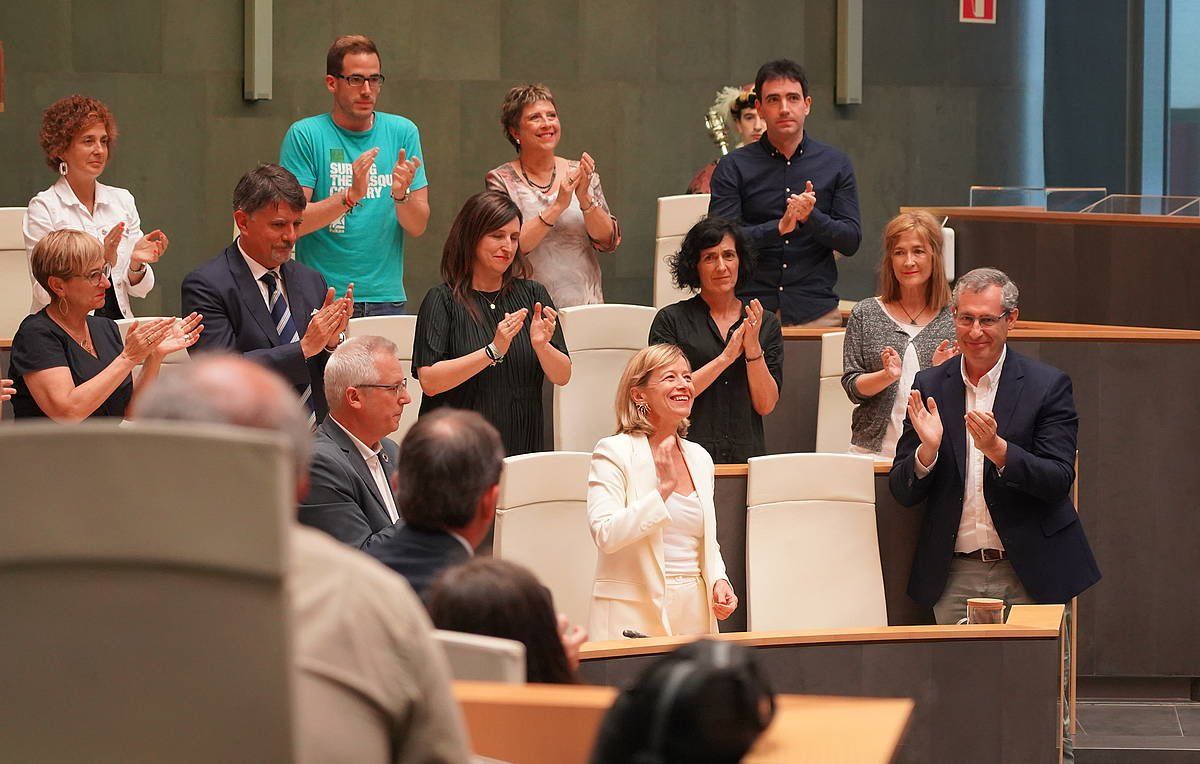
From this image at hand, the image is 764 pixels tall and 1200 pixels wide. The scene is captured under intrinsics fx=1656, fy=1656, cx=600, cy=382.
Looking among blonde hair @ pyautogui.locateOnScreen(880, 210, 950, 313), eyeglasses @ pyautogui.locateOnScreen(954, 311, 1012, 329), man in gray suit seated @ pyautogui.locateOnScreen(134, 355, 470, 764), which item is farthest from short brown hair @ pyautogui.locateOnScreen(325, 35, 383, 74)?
man in gray suit seated @ pyautogui.locateOnScreen(134, 355, 470, 764)

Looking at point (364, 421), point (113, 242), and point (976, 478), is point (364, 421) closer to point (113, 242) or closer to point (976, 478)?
point (976, 478)

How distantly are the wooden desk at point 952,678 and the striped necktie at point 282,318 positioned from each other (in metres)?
1.33

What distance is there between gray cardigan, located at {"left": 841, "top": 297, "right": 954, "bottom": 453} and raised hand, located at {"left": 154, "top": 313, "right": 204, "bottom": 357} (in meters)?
2.04

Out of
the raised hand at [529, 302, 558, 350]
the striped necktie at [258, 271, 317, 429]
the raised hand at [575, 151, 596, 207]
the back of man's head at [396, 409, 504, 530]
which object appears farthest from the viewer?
the raised hand at [575, 151, 596, 207]

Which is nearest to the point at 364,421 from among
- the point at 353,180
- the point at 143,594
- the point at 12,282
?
the point at 353,180

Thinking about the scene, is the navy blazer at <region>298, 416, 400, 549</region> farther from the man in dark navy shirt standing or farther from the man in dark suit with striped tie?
the man in dark navy shirt standing

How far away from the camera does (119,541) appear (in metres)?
1.40

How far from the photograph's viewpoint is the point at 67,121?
544 centimetres

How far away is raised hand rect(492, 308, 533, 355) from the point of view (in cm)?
469

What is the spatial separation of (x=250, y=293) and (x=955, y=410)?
6.46 ft

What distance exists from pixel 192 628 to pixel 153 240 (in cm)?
444

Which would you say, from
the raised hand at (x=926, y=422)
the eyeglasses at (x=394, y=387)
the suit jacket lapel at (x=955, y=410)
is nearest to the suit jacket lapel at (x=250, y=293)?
the eyeglasses at (x=394, y=387)

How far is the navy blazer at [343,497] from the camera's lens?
135 inches

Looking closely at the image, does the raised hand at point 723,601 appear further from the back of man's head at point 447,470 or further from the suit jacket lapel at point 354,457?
the back of man's head at point 447,470
